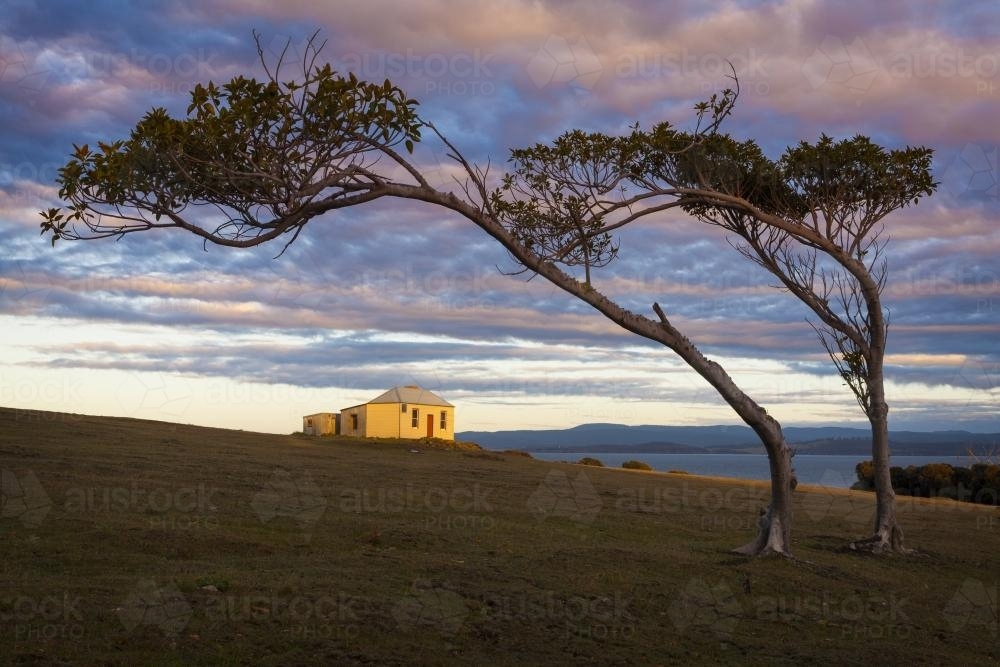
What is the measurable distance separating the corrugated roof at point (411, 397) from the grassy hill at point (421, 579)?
34.1 m

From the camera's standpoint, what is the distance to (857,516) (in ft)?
93.4

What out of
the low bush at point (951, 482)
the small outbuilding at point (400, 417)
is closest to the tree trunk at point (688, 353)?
the low bush at point (951, 482)

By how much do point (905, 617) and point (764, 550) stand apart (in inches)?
132

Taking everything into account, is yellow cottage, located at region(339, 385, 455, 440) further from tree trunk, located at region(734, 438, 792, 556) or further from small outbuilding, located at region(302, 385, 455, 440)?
tree trunk, located at region(734, 438, 792, 556)

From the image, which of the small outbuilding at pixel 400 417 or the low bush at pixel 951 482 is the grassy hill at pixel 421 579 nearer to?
the low bush at pixel 951 482

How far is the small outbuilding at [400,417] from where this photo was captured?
58.2 meters

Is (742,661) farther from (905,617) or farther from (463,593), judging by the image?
(905,617)

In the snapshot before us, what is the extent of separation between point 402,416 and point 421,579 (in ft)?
153

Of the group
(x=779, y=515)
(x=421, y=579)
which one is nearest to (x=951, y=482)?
(x=779, y=515)

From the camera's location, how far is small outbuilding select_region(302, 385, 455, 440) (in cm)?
5822

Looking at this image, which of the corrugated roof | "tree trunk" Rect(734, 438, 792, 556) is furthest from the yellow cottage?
"tree trunk" Rect(734, 438, 792, 556)

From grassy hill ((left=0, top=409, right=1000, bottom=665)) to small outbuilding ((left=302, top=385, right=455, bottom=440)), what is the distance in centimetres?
3297

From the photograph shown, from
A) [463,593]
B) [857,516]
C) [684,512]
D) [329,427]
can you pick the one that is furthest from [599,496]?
[329,427]

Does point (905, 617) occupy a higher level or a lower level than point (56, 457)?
lower
